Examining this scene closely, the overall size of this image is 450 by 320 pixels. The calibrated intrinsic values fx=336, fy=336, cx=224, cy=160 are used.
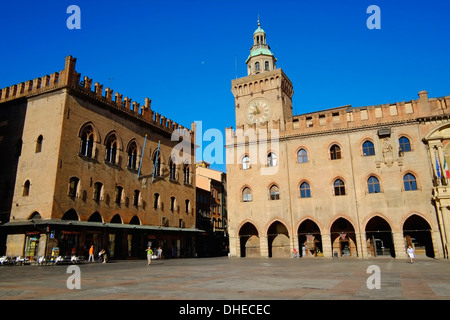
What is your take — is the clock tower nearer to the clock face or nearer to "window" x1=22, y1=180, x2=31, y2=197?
the clock face

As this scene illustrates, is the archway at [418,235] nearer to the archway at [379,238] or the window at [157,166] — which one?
the archway at [379,238]

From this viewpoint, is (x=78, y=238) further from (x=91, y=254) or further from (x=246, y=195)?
(x=246, y=195)

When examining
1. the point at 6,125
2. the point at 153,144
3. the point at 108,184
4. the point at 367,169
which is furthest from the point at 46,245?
the point at 367,169

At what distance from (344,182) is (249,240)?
1145 cm

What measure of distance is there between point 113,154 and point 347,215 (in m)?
22.3

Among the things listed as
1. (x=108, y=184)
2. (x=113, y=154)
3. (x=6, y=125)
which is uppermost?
(x=6, y=125)

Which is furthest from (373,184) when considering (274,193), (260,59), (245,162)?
(260,59)

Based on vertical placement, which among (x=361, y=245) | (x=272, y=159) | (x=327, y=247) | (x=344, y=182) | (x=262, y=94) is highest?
(x=262, y=94)

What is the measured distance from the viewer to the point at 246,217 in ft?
115

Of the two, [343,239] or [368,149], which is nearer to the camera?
[343,239]

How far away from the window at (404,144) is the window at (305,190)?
907 centimetres

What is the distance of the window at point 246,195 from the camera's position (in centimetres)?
3544

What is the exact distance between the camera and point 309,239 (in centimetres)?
3341
